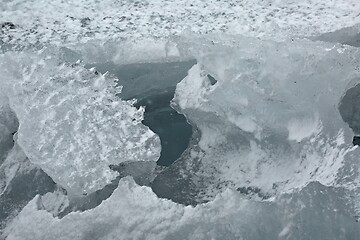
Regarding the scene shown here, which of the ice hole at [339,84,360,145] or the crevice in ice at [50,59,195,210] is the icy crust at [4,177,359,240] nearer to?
the crevice in ice at [50,59,195,210]

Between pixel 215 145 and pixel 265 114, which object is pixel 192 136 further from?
pixel 265 114

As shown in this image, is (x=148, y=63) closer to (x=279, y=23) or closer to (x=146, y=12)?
(x=146, y=12)

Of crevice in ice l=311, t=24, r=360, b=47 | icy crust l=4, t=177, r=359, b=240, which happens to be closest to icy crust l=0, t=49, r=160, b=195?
icy crust l=4, t=177, r=359, b=240

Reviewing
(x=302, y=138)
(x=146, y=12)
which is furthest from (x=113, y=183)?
(x=146, y=12)

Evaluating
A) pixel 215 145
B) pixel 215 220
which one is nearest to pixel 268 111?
pixel 215 145

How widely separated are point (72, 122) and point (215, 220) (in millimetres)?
450

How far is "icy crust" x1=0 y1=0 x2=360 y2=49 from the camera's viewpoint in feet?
5.50

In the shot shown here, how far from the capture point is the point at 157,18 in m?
1.77

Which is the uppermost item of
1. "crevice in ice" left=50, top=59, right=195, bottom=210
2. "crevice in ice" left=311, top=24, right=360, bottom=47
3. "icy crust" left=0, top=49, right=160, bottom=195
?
"crevice in ice" left=311, top=24, right=360, bottom=47

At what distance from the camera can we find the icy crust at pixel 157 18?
168 centimetres

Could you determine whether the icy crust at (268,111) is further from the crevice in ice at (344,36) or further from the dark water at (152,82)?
the crevice in ice at (344,36)

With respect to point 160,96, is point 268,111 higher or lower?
higher

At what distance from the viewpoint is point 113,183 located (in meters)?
1.24

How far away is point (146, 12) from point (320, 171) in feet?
2.94
